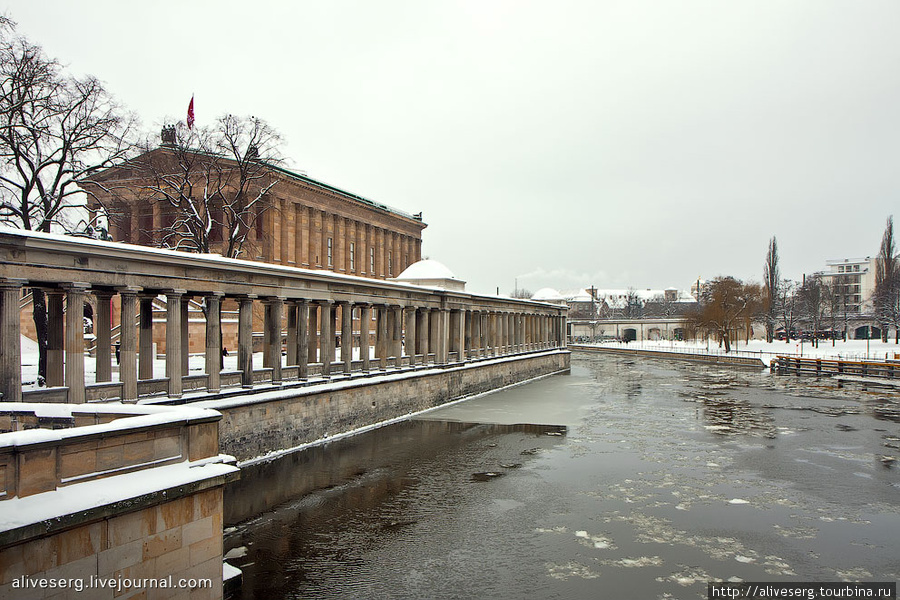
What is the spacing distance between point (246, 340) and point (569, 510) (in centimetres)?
1256

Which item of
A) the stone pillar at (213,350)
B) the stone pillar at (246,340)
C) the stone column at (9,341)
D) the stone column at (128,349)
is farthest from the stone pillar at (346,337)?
the stone column at (9,341)

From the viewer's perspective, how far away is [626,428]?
82.9ft

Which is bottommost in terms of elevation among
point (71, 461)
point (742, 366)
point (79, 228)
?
point (742, 366)

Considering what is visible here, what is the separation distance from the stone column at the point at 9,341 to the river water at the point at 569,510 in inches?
219

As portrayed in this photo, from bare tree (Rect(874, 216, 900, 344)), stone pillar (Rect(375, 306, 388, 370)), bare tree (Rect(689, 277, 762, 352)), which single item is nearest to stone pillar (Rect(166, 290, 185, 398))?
stone pillar (Rect(375, 306, 388, 370))

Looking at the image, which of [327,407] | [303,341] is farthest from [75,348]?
[327,407]

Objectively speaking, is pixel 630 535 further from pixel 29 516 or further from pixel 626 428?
pixel 626 428

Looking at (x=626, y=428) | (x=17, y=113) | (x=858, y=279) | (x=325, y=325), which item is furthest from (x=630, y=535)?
(x=858, y=279)

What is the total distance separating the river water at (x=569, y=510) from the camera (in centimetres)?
1038

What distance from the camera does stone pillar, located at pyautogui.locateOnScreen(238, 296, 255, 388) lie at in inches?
807

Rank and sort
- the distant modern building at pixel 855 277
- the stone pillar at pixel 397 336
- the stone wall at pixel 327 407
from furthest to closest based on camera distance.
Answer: the distant modern building at pixel 855 277
the stone pillar at pixel 397 336
the stone wall at pixel 327 407

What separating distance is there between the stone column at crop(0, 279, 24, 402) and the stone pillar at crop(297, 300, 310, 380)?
10220mm

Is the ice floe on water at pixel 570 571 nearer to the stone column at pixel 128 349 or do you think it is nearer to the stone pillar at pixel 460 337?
the stone column at pixel 128 349

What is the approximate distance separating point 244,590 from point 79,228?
24658 mm
